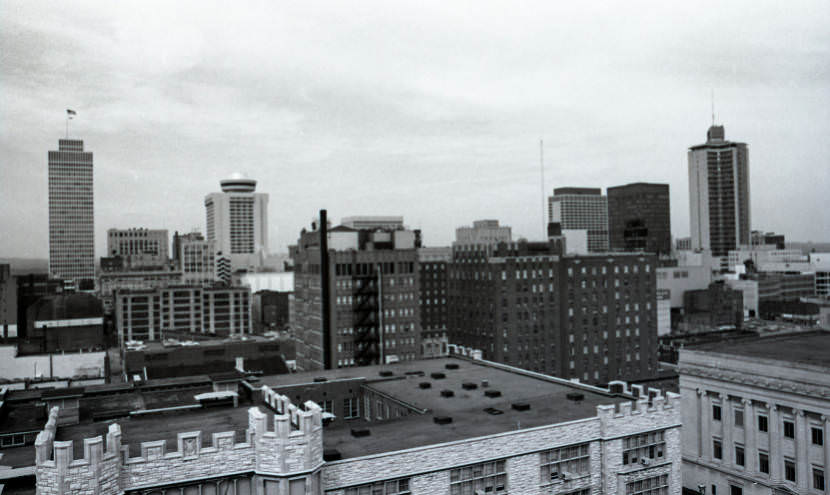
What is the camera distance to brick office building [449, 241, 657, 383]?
128 m

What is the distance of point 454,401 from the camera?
44.5 m

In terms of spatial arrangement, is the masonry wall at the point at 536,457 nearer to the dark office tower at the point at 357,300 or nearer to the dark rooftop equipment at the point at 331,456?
the dark rooftop equipment at the point at 331,456

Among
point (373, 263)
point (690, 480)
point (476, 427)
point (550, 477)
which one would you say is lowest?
point (690, 480)

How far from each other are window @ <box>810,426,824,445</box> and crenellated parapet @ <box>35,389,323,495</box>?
41.6 metres

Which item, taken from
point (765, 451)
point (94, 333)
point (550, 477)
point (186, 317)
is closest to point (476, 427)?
point (550, 477)

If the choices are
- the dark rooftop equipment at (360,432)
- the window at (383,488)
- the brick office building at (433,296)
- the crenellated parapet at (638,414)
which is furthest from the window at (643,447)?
the brick office building at (433,296)

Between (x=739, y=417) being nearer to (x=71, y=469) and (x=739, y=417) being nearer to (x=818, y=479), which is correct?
(x=818, y=479)

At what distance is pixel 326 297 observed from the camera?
104 m

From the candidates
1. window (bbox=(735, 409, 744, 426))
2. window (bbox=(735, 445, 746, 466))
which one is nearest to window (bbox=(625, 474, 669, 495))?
window (bbox=(735, 445, 746, 466))

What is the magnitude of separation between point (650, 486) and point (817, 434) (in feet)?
66.5

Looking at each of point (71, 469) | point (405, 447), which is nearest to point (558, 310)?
point (405, 447)

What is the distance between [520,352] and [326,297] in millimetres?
43880

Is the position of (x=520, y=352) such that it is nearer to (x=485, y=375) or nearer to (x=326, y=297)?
(x=326, y=297)

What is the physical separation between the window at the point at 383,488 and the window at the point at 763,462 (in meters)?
→ 36.8
